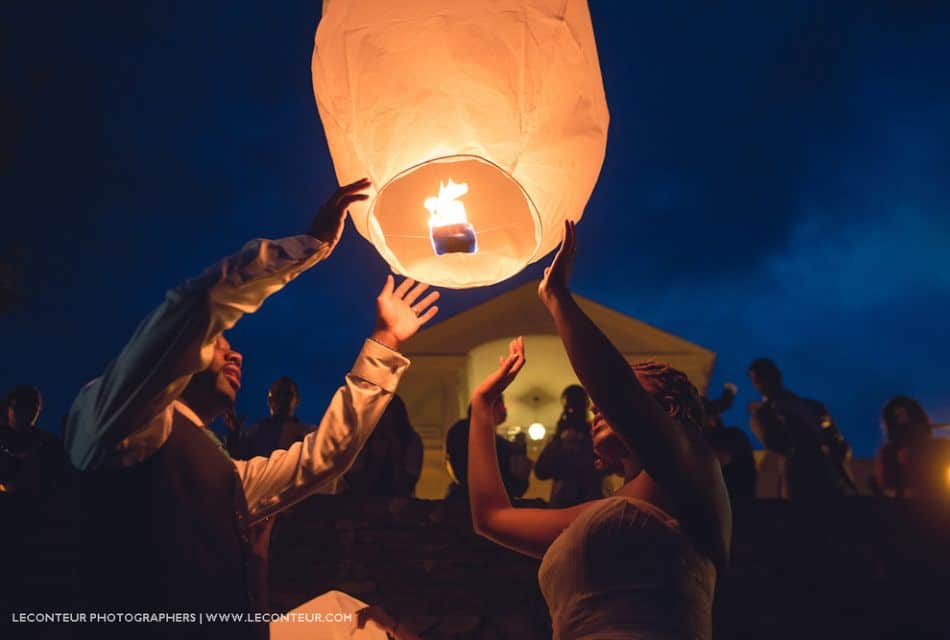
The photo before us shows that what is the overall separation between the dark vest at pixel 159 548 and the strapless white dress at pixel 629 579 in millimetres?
791

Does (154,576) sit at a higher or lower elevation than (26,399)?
lower

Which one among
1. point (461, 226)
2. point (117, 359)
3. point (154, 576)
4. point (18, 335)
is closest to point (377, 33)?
point (461, 226)

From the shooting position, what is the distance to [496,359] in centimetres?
965

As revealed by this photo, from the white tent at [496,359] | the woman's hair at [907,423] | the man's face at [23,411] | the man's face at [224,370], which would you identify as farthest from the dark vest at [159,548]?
the white tent at [496,359]

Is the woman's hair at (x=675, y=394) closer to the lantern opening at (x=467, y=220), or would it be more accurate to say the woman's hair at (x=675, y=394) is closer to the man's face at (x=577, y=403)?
the lantern opening at (x=467, y=220)

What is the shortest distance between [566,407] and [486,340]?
4567mm

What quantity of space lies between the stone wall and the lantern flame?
8.10 ft

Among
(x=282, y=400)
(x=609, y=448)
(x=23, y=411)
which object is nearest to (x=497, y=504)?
(x=609, y=448)

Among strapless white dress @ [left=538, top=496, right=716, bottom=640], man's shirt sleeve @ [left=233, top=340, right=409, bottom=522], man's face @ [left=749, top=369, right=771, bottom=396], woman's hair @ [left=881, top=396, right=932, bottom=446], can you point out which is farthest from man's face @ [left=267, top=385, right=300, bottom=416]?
woman's hair @ [left=881, top=396, right=932, bottom=446]

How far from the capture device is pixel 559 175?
2029 mm

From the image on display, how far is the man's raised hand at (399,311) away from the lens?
239 cm

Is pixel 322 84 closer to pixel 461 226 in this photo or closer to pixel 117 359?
pixel 461 226

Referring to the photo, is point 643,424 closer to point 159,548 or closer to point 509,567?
point 159,548

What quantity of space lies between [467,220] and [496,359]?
767 cm
